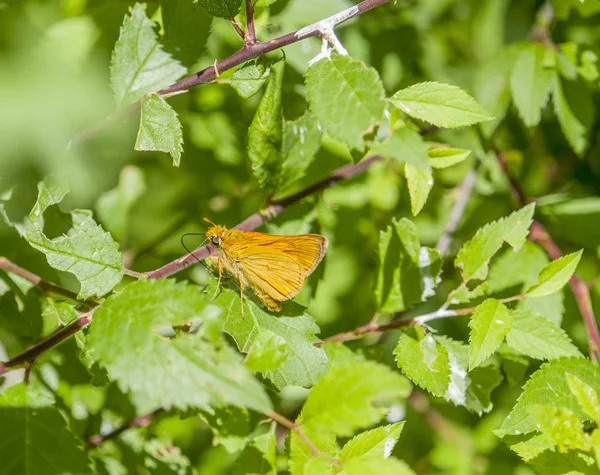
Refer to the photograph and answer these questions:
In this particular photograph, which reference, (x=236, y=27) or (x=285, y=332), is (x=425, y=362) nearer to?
(x=285, y=332)

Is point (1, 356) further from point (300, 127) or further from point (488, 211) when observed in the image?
point (488, 211)

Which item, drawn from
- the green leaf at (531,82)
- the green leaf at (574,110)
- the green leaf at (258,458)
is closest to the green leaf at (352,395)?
the green leaf at (258,458)

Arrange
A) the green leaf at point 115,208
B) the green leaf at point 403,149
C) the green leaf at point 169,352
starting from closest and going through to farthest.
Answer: the green leaf at point 169,352, the green leaf at point 403,149, the green leaf at point 115,208

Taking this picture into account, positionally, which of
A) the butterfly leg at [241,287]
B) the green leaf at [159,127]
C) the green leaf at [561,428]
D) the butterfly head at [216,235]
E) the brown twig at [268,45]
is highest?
the brown twig at [268,45]

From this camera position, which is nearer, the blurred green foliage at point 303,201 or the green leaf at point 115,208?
the blurred green foliage at point 303,201

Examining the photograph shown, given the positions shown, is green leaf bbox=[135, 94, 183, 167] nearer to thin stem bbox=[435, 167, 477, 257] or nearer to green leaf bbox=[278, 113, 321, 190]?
green leaf bbox=[278, 113, 321, 190]

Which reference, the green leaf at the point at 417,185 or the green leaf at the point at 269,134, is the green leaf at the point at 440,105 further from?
the green leaf at the point at 269,134
